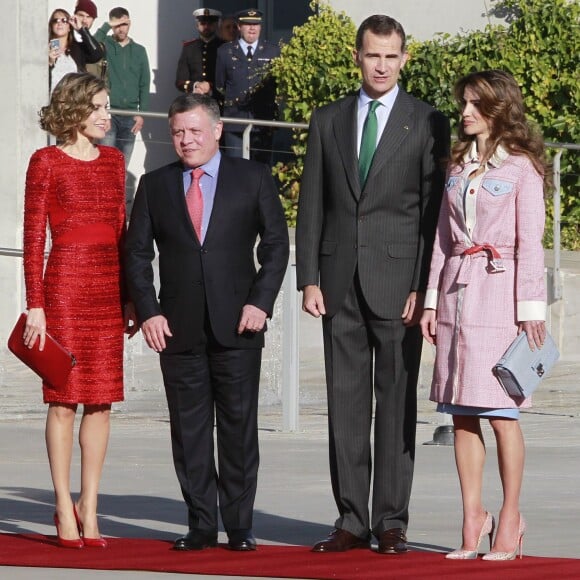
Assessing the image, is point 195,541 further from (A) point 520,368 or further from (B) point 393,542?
(A) point 520,368

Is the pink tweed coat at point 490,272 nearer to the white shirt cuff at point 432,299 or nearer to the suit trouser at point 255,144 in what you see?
the white shirt cuff at point 432,299

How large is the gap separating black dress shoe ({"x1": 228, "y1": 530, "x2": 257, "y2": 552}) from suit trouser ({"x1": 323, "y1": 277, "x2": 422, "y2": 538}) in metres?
0.35

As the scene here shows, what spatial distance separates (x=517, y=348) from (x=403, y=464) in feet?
2.32

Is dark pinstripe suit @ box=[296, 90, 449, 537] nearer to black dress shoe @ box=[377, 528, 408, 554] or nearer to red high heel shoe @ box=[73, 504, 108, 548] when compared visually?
black dress shoe @ box=[377, 528, 408, 554]

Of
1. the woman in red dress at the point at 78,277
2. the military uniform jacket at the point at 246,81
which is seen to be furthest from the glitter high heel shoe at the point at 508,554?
the military uniform jacket at the point at 246,81

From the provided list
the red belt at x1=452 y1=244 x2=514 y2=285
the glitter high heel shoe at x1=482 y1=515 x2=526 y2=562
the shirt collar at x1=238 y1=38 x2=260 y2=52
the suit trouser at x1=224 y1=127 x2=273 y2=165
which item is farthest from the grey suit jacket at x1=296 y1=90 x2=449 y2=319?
the shirt collar at x1=238 y1=38 x2=260 y2=52

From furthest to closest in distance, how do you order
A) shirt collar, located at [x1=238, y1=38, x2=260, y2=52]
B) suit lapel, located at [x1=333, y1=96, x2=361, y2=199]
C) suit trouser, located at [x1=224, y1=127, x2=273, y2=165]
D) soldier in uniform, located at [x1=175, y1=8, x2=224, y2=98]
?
soldier in uniform, located at [x1=175, y1=8, x2=224, y2=98], shirt collar, located at [x1=238, y1=38, x2=260, y2=52], suit trouser, located at [x1=224, y1=127, x2=273, y2=165], suit lapel, located at [x1=333, y1=96, x2=361, y2=199]

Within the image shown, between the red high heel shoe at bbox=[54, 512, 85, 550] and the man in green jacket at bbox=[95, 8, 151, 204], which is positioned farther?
the man in green jacket at bbox=[95, 8, 151, 204]

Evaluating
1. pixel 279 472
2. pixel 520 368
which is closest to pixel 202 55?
pixel 279 472

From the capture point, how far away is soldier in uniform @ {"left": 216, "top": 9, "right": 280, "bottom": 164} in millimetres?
17406

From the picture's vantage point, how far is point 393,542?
754 centimetres

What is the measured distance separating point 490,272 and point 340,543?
1.22 meters

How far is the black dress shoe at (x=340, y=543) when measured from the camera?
759 cm

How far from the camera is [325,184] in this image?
7773mm
